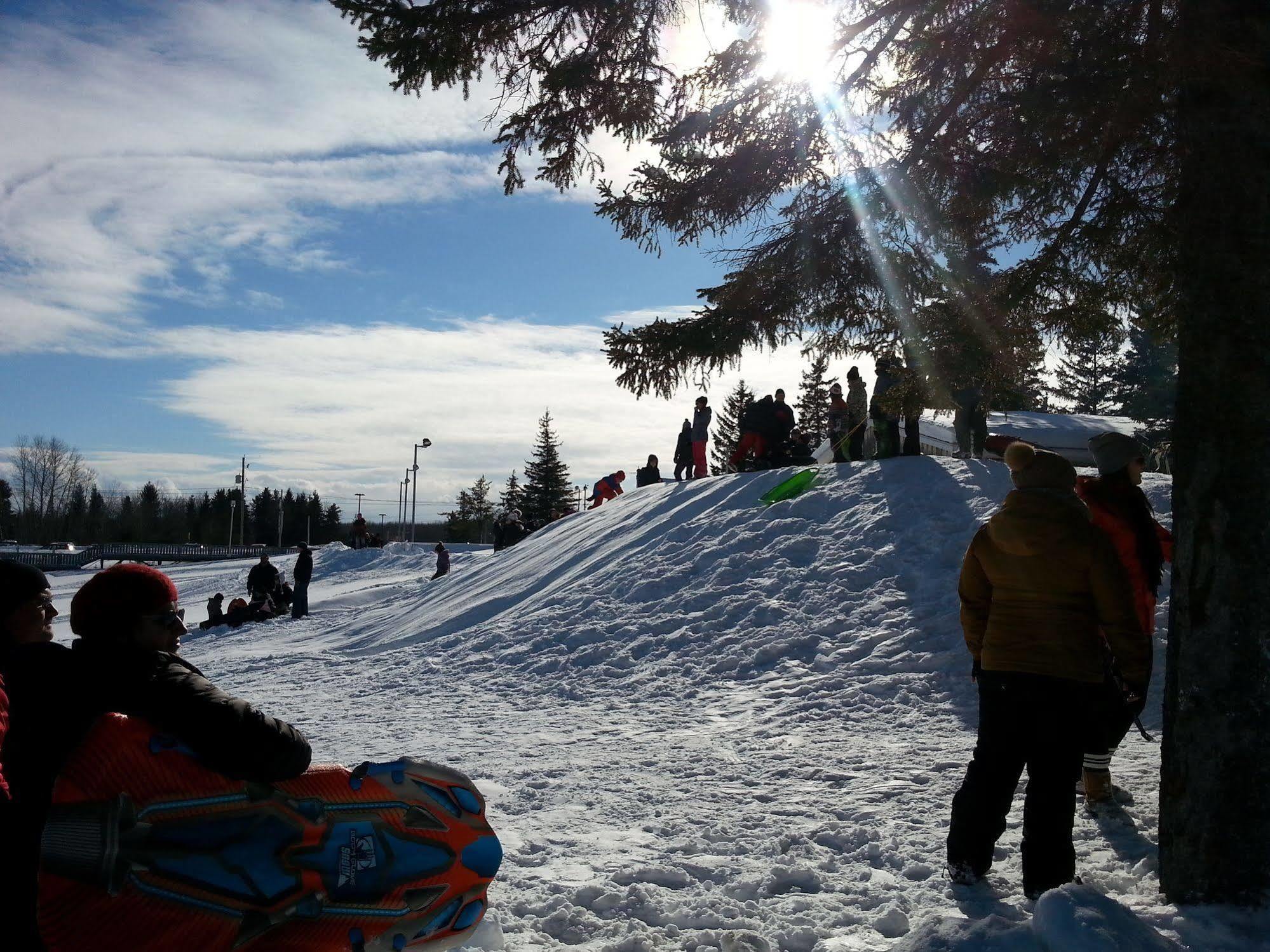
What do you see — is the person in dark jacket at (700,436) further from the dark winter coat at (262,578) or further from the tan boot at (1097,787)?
the tan boot at (1097,787)

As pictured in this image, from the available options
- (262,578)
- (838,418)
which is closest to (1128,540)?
(838,418)

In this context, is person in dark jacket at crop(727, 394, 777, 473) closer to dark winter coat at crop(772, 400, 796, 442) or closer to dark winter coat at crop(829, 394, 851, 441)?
dark winter coat at crop(772, 400, 796, 442)

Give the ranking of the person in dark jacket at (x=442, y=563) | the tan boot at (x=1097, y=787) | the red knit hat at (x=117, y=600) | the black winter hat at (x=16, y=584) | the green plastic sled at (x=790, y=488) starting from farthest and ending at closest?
the person in dark jacket at (x=442, y=563) < the green plastic sled at (x=790, y=488) < the tan boot at (x=1097, y=787) < the black winter hat at (x=16, y=584) < the red knit hat at (x=117, y=600)

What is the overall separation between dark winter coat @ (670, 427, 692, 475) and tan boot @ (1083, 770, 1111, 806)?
16264mm

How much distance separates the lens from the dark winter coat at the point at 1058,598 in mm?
3633

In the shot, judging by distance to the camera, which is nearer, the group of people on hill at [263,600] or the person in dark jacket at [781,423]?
the person in dark jacket at [781,423]

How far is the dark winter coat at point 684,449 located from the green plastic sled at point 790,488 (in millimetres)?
6866

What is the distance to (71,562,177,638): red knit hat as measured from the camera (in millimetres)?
2602

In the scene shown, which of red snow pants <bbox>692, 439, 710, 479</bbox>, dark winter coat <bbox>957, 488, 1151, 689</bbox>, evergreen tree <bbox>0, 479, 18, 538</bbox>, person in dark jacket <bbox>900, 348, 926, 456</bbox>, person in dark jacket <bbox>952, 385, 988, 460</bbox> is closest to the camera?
dark winter coat <bbox>957, 488, 1151, 689</bbox>

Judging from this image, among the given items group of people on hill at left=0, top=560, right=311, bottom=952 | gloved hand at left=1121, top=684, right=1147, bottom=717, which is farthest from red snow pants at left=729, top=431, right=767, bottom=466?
group of people on hill at left=0, top=560, right=311, bottom=952

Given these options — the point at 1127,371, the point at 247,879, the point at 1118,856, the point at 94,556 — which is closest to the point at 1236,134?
the point at 1118,856

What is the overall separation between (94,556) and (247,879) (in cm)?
6036

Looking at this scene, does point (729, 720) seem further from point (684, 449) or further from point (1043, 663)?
point (684, 449)

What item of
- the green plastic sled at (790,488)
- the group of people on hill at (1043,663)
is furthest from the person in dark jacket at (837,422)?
the group of people on hill at (1043,663)
